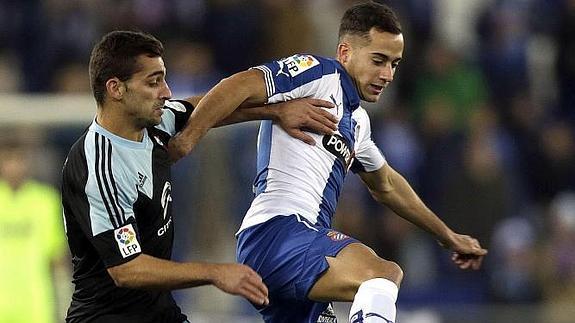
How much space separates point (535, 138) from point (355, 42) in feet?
19.9

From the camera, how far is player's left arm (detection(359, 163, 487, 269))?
6.61 metres

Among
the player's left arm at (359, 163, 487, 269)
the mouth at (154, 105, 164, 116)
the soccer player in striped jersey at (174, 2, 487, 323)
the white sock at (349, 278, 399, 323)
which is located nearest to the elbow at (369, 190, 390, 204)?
the player's left arm at (359, 163, 487, 269)

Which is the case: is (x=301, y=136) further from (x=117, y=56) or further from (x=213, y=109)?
(x=117, y=56)

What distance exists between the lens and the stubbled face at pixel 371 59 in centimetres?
591

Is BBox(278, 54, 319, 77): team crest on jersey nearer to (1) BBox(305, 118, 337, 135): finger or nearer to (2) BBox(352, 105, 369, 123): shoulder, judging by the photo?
(1) BBox(305, 118, 337, 135): finger

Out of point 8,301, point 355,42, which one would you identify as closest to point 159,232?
point 355,42

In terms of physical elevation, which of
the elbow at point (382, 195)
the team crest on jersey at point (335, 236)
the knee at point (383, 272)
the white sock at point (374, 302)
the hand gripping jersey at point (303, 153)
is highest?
the hand gripping jersey at point (303, 153)

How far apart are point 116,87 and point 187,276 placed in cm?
80

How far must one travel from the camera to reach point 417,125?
11.5m

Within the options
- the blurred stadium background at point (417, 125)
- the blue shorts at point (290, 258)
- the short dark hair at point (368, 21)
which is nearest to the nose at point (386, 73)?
the short dark hair at point (368, 21)

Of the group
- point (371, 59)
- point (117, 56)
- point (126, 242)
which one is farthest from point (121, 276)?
point (371, 59)

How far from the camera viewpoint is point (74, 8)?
1200 centimetres

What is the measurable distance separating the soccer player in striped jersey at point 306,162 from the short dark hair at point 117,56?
51 centimetres

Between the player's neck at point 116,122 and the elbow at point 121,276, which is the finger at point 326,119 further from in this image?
the elbow at point 121,276
